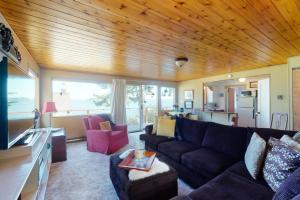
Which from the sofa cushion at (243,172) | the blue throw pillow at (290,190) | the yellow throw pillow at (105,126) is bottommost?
the sofa cushion at (243,172)

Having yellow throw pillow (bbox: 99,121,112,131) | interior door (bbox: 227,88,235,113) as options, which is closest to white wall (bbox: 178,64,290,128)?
interior door (bbox: 227,88,235,113)

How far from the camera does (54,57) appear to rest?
3.41 meters

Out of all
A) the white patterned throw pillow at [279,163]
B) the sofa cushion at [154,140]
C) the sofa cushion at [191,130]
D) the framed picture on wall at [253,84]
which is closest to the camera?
the white patterned throw pillow at [279,163]

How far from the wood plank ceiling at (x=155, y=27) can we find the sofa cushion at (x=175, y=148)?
172cm

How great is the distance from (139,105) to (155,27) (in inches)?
172

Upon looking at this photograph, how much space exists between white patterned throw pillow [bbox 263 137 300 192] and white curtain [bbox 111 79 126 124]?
4527mm

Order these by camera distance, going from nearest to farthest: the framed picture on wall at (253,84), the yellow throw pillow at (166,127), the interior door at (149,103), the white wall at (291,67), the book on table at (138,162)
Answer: the book on table at (138,162), the yellow throw pillow at (166,127), the white wall at (291,67), the framed picture on wall at (253,84), the interior door at (149,103)

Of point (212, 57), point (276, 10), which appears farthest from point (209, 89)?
point (276, 10)

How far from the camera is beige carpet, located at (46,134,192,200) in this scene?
6.86 ft

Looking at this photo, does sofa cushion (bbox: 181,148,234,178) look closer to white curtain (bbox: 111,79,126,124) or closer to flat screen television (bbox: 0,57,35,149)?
flat screen television (bbox: 0,57,35,149)

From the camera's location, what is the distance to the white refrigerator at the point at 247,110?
559 centimetres

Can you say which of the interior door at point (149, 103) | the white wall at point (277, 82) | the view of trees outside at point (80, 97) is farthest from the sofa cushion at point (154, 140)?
the white wall at point (277, 82)

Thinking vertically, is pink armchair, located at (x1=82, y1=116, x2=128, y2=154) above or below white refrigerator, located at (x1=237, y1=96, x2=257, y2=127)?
below

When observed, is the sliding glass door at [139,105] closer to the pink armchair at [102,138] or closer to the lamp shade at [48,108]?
the pink armchair at [102,138]
